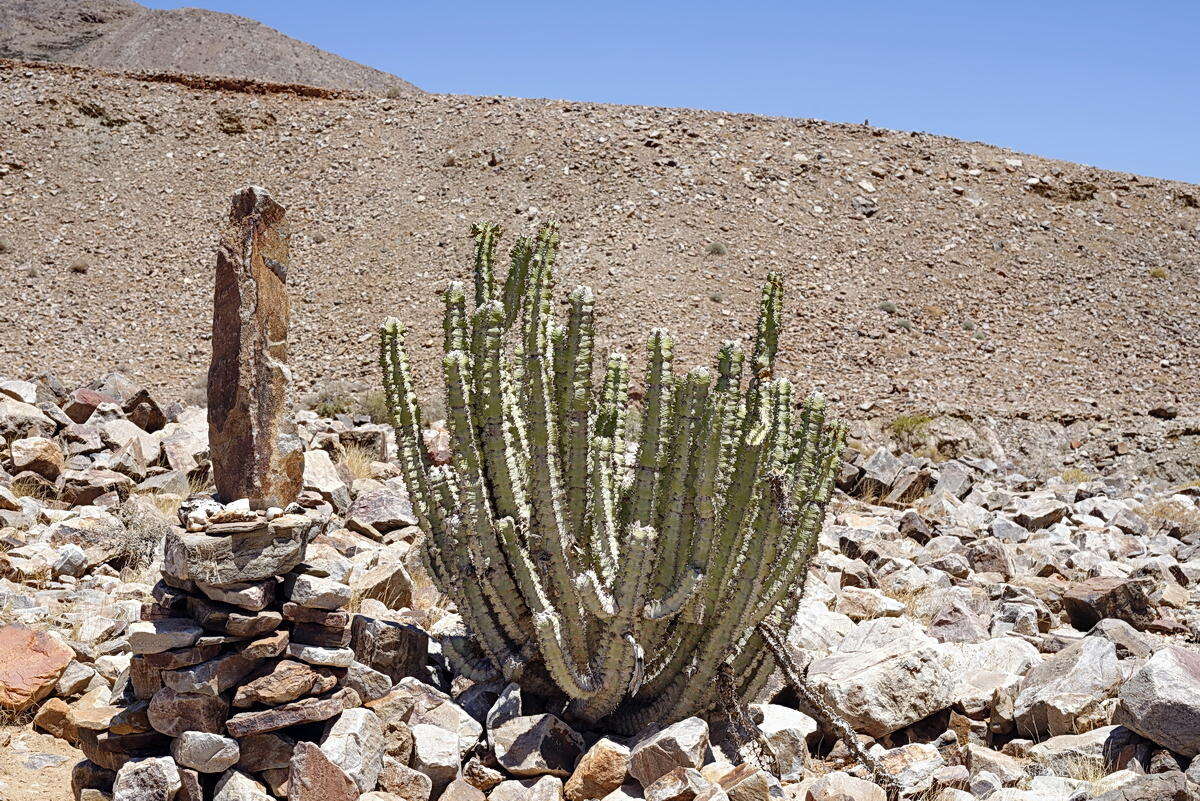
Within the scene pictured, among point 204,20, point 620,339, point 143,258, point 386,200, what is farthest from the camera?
point 204,20

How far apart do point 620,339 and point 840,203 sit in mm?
7950

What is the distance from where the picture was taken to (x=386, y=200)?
21.7 m

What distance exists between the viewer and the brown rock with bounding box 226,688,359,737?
3.95m

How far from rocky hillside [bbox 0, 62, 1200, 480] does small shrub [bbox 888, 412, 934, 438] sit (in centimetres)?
30

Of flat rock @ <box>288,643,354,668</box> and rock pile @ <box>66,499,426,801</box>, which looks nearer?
rock pile @ <box>66,499,426,801</box>

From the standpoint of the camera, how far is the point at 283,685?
13.3 ft

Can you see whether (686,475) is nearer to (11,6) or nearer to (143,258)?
(143,258)

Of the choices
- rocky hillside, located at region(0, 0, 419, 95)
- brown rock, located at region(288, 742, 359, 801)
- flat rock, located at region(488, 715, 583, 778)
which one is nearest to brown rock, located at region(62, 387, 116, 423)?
brown rock, located at region(288, 742, 359, 801)

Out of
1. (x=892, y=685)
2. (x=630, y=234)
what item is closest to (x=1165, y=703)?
(x=892, y=685)

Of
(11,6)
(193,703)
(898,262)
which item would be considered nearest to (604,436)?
(193,703)

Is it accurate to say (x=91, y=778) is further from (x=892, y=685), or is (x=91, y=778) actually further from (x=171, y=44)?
(x=171, y=44)

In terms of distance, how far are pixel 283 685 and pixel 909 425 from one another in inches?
482

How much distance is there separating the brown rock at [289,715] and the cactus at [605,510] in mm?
706

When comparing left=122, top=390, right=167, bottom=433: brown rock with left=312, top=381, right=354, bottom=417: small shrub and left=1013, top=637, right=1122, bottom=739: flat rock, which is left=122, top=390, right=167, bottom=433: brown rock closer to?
left=312, top=381, right=354, bottom=417: small shrub
